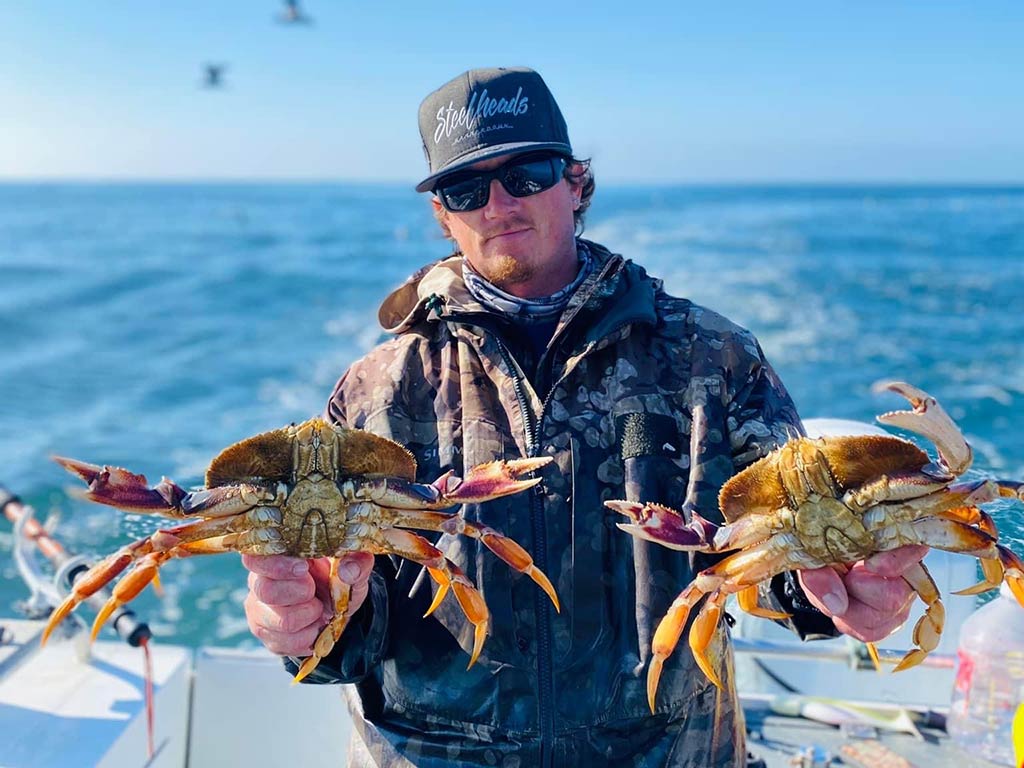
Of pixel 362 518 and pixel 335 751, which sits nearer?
pixel 362 518

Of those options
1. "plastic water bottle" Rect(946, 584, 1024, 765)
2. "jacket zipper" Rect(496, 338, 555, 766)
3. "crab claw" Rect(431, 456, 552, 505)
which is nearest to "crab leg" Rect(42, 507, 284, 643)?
"crab claw" Rect(431, 456, 552, 505)

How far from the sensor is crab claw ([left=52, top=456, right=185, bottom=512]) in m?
2.20

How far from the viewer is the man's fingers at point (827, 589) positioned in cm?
234

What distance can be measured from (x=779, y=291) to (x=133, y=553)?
19.7 metres

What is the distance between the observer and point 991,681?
145 inches

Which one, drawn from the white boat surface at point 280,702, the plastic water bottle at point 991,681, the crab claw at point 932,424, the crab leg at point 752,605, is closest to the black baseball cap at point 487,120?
the crab claw at point 932,424

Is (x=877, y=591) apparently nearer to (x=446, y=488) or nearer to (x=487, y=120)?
(x=446, y=488)

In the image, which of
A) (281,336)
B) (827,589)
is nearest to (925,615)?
(827,589)

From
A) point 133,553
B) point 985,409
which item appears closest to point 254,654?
point 133,553

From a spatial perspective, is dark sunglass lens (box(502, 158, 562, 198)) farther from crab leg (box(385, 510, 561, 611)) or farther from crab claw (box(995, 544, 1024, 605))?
crab claw (box(995, 544, 1024, 605))

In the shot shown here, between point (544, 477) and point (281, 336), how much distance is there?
17919 millimetres

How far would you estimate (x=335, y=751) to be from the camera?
12.5ft

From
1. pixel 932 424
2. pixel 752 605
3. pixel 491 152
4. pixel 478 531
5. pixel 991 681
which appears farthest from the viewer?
pixel 991 681

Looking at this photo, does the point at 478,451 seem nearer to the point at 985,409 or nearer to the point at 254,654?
the point at 254,654
